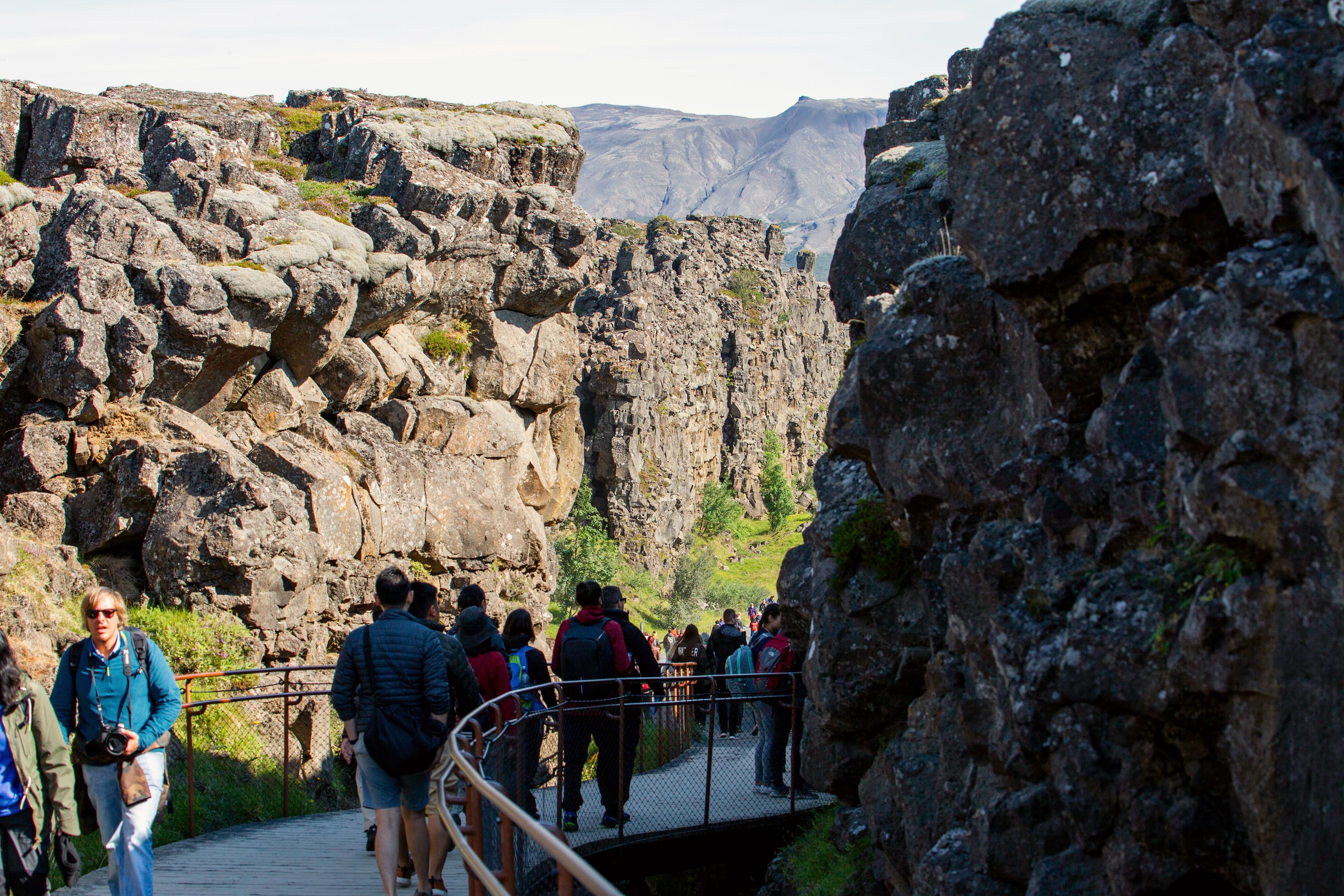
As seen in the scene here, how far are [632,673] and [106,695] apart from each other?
4.54m

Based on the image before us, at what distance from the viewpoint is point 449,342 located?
22.4 metres

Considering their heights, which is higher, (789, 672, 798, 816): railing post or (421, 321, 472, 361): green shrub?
(421, 321, 472, 361): green shrub

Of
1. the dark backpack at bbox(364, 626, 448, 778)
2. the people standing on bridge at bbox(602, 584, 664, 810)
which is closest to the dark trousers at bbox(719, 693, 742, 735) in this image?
the people standing on bridge at bbox(602, 584, 664, 810)

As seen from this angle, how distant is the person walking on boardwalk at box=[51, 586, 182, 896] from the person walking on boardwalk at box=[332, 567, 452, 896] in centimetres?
101

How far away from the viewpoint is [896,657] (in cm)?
944

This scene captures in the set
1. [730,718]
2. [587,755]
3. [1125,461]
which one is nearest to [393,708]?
[587,755]

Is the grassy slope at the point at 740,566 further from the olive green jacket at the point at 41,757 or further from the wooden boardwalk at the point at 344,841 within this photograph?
the olive green jacket at the point at 41,757

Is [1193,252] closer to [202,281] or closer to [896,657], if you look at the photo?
[896,657]

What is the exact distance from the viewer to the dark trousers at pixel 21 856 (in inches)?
216

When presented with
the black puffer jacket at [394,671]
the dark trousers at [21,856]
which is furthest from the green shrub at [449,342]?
the dark trousers at [21,856]

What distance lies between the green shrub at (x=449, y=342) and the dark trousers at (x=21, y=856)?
17.0m

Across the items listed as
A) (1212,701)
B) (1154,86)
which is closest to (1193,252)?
(1154,86)

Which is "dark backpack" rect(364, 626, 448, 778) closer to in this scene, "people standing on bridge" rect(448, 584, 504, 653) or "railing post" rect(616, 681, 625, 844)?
"people standing on bridge" rect(448, 584, 504, 653)

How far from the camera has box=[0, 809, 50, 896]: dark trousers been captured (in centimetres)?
548
